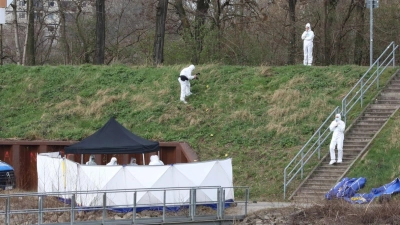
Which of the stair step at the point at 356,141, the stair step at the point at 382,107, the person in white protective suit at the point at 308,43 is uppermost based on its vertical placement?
the person in white protective suit at the point at 308,43

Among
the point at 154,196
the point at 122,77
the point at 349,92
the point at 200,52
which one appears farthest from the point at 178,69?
the point at 154,196

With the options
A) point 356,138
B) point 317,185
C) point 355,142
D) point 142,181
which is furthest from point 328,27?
point 142,181

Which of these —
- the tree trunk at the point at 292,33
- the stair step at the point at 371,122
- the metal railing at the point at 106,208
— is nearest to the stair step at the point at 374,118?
the stair step at the point at 371,122

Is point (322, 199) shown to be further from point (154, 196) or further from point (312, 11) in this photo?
point (312, 11)

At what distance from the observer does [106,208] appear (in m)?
20.5

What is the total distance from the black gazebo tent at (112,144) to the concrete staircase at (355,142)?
518 cm

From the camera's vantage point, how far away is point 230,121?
3117 centimetres

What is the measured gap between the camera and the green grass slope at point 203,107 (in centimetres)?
2900

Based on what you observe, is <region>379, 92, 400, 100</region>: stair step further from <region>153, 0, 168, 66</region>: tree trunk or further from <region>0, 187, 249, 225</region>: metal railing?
<region>153, 0, 168, 66</region>: tree trunk

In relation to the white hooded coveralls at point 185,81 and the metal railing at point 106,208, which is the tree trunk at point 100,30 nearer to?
the white hooded coveralls at point 185,81

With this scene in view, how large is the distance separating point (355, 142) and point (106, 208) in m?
10.7

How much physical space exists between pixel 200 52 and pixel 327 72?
10.7 m

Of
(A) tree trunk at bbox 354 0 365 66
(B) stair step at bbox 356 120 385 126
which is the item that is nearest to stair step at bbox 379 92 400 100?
(B) stair step at bbox 356 120 385 126

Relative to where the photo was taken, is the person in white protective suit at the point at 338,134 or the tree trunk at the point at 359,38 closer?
the person in white protective suit at the point at 338,134
